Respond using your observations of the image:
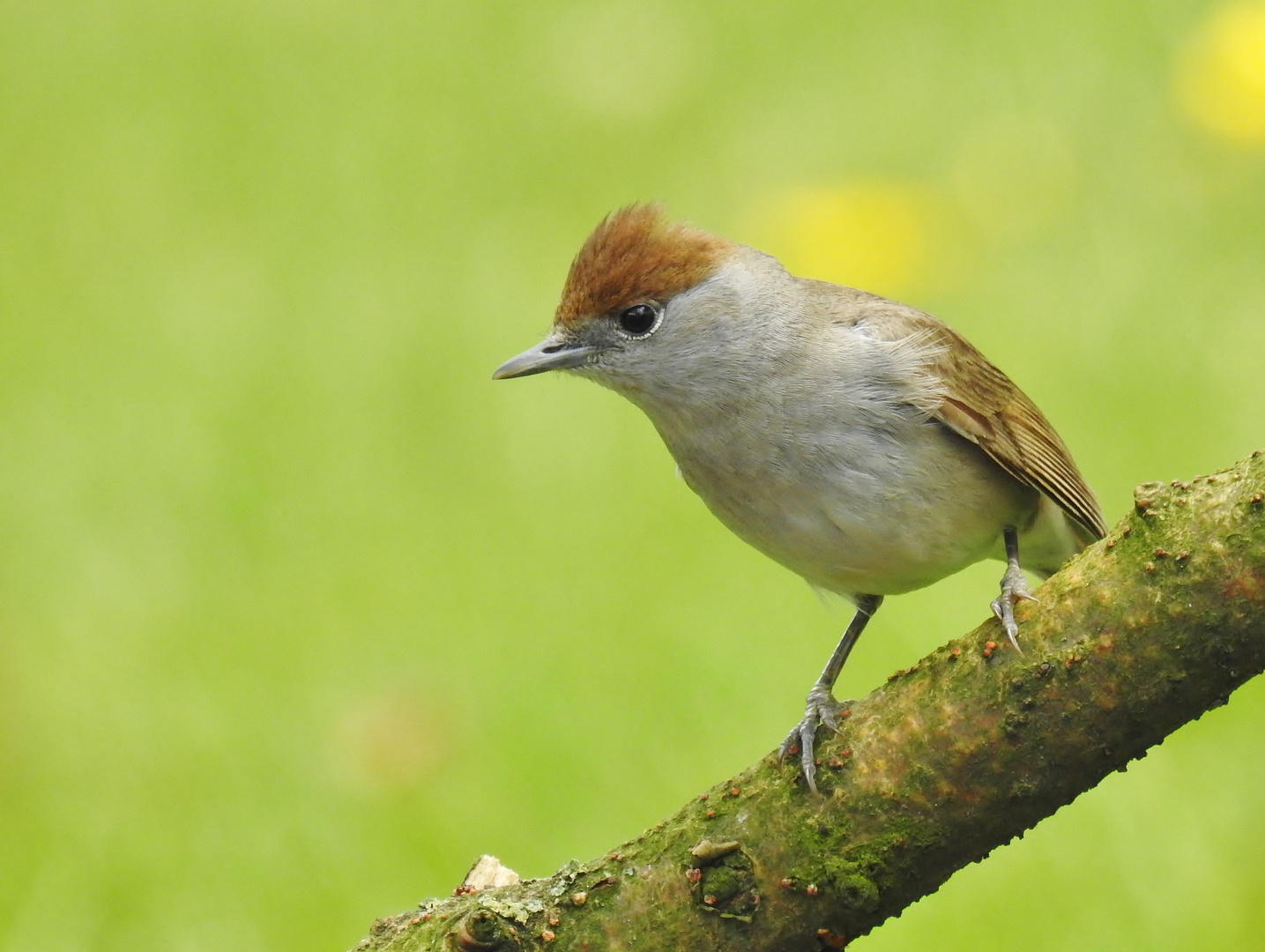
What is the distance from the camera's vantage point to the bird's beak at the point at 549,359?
14.9ft

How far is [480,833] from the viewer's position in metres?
5.78

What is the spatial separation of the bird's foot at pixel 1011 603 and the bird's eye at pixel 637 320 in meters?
1.40

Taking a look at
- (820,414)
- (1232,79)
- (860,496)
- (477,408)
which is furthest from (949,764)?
(1232,79)

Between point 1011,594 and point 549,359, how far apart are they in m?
1.78

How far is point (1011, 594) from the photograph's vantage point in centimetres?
322

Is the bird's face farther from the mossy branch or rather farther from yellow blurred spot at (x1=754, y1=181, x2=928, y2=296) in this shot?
yellow blurred spot at (x1=754, y1=181, x2=928, y2=296)

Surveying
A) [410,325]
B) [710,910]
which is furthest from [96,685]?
[710,910]

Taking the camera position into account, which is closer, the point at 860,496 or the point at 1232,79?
the point at 860,496

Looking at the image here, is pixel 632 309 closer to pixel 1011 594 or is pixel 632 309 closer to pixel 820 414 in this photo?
pixel 820 414

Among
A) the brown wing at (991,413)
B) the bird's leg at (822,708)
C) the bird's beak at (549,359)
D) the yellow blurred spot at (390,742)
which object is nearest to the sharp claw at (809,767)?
the bird's leg at (822,708)

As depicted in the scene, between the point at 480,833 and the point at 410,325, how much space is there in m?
3.51

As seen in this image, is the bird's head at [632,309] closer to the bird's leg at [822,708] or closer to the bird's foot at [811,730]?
the bird's leg at [822,708]

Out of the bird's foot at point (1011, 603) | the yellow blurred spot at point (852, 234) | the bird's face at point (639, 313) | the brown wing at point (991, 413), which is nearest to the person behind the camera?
the bird's foot at point (1011, 603)

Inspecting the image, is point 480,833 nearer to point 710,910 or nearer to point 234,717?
point 234,717
